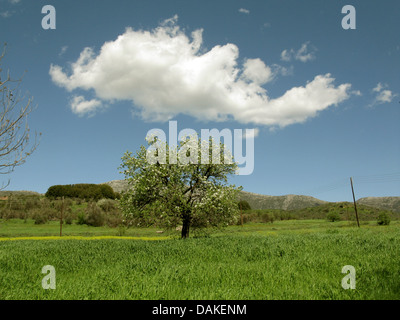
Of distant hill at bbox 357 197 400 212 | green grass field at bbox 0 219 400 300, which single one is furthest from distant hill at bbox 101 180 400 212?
green grass field at bbox 0 219 400 300

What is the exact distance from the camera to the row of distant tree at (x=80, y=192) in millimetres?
98569

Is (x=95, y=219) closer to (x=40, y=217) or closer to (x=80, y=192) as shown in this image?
(x=40, y=217)

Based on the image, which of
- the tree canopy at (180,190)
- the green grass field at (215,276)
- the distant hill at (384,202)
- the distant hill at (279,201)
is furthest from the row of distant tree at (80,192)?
the distant hill at (384,202)

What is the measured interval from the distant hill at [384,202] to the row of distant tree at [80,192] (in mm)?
115314

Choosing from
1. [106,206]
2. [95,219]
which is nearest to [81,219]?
[95,219]

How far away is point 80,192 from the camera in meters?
101

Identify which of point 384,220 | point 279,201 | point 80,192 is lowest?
point 384,220

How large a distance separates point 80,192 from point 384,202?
138 meters

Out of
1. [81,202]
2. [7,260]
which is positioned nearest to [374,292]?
[7,260]

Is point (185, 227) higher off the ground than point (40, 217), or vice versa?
point (185, 227)
